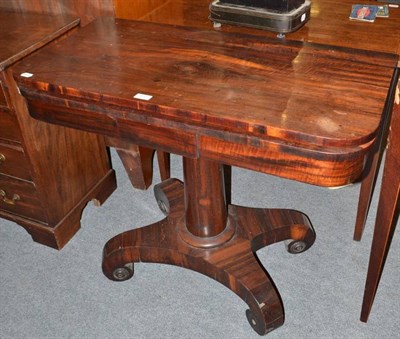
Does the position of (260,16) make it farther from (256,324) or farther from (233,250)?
(256,324)

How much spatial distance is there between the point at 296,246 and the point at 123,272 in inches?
23.8

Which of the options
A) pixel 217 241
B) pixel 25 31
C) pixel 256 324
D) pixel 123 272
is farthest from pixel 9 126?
pixel 256 324

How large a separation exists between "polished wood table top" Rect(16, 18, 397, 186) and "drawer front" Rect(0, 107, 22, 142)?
0.83 ft

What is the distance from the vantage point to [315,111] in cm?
99

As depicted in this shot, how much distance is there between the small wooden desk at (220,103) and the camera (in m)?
0.97

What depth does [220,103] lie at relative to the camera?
40.7 inches

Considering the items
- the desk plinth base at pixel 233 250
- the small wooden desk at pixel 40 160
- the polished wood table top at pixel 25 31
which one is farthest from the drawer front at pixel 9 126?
the desk plinth base at pixel 233 250

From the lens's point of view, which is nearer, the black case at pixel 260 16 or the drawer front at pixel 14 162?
the black case at pixel 260 16

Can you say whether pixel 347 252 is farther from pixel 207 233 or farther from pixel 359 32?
pixel 359 32

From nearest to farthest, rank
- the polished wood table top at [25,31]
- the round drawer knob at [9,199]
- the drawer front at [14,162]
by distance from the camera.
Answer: the polished wood table top at [25,31] < the drawer front at [14,162] < the round drawer knob at [9,199]

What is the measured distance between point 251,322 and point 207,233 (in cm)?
31

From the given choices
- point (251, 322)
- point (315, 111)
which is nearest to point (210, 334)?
point (251, 322)

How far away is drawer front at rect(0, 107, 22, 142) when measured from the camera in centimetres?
145

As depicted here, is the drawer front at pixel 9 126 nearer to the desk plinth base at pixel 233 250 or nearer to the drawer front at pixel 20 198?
the drawer front at pixel 20 198
